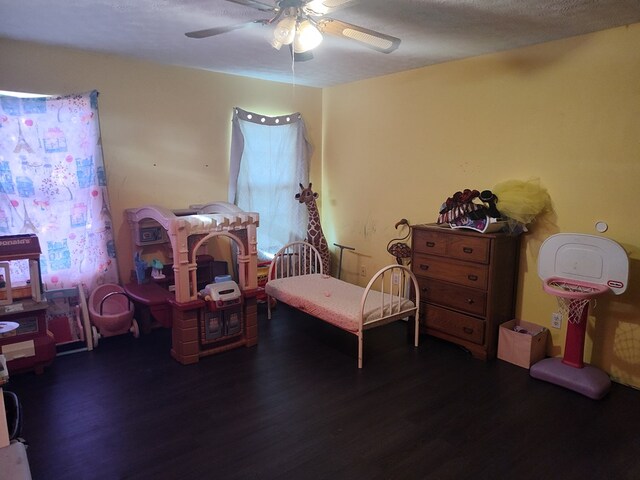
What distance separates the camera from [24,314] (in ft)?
9.84

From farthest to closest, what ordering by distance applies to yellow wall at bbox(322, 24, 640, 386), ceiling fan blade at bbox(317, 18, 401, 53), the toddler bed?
1. the toddler bed
2. yellow wall at bbox(322, 24, 640, 386)
3. ceiling fan blade at bbox(317, 18, 401, 53)

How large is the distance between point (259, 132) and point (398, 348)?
2.60 meters

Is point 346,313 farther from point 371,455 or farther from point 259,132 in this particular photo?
point 259,132

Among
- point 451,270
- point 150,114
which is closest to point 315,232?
point 451,270

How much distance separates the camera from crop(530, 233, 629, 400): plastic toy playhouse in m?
2.73

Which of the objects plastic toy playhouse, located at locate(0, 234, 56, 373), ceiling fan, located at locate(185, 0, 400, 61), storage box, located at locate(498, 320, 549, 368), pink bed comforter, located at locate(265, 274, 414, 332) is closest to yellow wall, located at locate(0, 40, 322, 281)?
plastic toy playhouse, located at locate(0, 234, 56, 373)

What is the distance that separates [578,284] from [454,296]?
874mm

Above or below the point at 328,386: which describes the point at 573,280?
above

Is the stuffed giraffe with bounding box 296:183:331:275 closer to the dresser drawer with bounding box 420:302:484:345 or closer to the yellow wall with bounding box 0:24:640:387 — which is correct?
the yellow wall with bounding box 0:24:640:387

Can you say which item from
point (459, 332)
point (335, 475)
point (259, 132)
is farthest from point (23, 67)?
point (459, 332)

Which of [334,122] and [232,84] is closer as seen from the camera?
[232,84]

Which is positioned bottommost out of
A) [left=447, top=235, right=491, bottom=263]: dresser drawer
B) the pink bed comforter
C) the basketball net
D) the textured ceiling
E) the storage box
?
the storage box

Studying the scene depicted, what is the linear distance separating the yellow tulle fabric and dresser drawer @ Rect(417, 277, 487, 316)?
633mm

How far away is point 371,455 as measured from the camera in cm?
220
